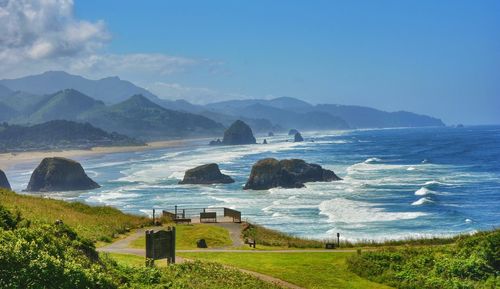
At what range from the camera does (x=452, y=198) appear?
7000cm

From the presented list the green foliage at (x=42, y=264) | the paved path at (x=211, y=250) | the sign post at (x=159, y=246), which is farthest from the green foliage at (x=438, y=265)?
the green foliage at (x=42, y=264)

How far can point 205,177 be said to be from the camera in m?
95.9

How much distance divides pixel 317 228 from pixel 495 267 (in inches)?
1138

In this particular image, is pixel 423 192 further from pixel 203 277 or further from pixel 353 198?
pixel 203 277

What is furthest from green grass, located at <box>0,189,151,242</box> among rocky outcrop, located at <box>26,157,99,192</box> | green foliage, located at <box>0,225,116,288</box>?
rocky outcrop, located at <box>26,157,99,192</box>

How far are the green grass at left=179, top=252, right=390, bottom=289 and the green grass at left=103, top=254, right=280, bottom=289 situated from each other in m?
2.52

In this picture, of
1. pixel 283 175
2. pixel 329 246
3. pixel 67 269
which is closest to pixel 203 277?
pixel 67 269

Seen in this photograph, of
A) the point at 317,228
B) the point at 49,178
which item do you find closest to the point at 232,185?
the point at 49,178

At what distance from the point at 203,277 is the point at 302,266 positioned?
7.22 m

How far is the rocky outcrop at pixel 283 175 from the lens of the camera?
87.0 m

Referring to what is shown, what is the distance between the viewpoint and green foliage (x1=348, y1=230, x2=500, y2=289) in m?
22.5

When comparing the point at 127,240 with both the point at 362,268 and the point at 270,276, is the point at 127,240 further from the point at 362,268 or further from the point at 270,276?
the point at 362,268

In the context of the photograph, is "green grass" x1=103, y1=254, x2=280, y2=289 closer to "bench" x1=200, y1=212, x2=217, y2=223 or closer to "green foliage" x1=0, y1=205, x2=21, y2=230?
"green foliage" x1=0, y1=205, x2=21, y2=230

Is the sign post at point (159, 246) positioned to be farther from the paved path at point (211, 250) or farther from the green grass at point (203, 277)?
the paved path at point (211, 250)
